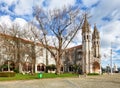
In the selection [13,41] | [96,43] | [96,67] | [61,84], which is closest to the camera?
[61,84]

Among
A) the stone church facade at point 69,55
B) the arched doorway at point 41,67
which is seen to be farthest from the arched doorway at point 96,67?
the arched doorway at point 41,67

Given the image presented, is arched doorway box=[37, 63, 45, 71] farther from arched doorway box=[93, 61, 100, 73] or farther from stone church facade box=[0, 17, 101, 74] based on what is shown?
arched doorway box=[93, 61, 100, 73]

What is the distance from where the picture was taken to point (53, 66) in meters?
94.5

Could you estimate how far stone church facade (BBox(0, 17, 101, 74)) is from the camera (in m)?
61.0

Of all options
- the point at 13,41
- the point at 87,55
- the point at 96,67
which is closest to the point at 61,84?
the point at 13,41

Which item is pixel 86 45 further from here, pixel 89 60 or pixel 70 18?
pixel 70 18

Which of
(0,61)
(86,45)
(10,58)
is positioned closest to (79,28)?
(10,58)

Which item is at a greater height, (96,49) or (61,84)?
(96,49)

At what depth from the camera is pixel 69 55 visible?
107438mm

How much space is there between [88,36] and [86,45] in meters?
4.09

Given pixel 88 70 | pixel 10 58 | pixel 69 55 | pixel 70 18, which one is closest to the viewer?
pixel 70 18

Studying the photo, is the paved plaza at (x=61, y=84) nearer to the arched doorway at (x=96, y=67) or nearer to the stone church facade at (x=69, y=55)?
the stone church facade at (x=69, y=55)

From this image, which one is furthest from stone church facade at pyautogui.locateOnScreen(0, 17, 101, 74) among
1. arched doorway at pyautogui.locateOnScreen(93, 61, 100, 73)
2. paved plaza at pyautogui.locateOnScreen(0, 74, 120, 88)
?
paved plaza at pyautogui.locateOnScreen(0, 74, 120, 88)

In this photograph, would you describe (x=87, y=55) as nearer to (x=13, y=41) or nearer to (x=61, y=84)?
(x=13, y=41)
